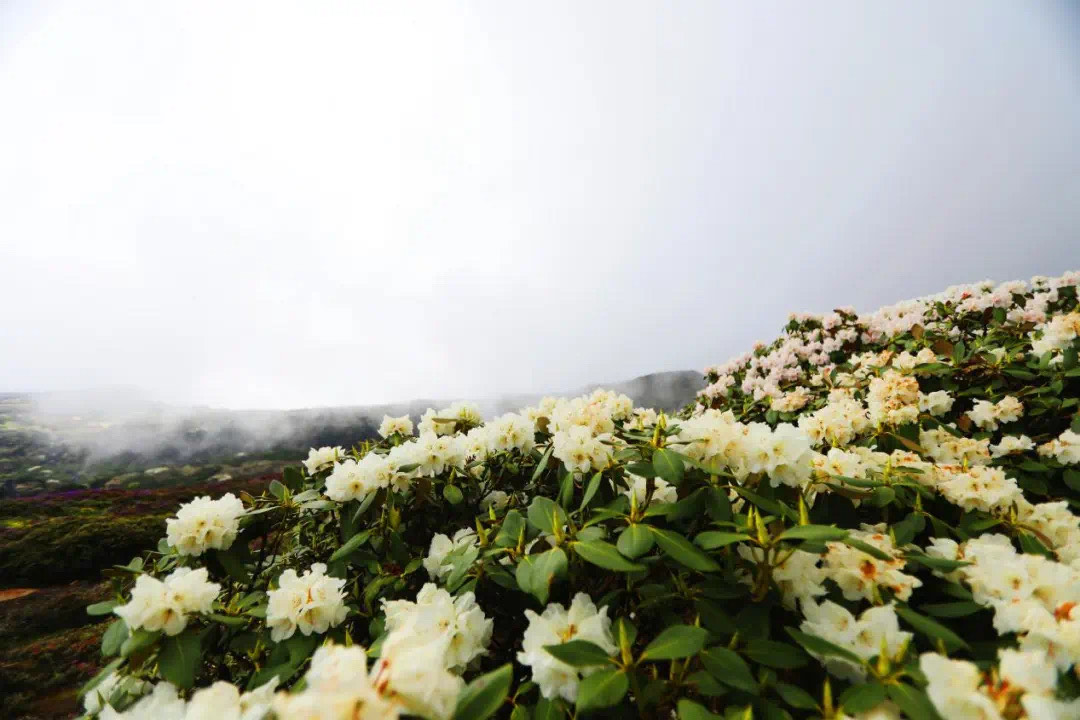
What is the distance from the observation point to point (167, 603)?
1258 mm

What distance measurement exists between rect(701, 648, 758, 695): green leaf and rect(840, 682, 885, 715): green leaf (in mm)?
160

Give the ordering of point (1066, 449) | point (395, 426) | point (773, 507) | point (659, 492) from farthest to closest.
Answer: point (395, 426) < point (1066, 449) < point (659, 492) < point (773, 507)

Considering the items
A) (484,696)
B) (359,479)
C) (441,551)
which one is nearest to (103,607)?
(359,479)

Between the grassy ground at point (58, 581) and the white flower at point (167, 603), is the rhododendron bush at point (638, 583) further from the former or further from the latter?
the grassy ground at point (58, 581)

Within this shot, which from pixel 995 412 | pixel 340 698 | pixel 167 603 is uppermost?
pixel 995 412

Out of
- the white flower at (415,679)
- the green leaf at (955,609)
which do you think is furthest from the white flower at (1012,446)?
the white flower at (415,679)

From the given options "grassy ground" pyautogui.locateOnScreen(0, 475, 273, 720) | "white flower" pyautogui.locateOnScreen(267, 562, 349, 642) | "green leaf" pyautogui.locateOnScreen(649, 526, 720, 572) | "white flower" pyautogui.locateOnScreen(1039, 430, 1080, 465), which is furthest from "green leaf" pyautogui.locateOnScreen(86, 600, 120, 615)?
"white flower" pyautogui.locateOnScreen(1039, 430, 1080, 465)

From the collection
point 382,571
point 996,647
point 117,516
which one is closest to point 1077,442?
point 996,647

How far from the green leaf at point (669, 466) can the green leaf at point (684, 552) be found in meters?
0.17

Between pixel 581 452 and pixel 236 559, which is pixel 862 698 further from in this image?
pixel 236 559

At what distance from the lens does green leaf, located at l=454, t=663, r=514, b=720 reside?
754 millimetres

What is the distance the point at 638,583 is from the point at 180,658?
1.38 meters

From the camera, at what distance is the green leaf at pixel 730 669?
88 cm

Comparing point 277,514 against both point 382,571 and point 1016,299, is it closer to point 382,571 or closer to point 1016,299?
point 382,571
